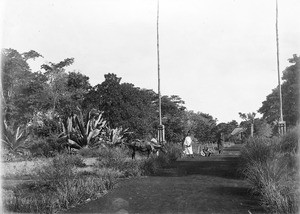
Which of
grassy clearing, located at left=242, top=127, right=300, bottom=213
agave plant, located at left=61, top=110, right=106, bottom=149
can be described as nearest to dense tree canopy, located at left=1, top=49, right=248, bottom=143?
agave plant, located at left=61, top=110, right=106, bottom=149

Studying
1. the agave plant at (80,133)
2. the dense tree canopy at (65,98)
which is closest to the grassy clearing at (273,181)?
the agave plant at (80,133)

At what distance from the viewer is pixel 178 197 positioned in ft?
23.9

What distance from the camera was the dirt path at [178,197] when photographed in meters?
6.41

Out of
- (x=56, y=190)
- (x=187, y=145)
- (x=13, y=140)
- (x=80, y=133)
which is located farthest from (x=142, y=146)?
(x=56, y=190)

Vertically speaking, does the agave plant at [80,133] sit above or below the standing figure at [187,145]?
above

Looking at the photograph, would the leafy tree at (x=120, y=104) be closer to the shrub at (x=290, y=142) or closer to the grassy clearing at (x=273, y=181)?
the shrub at (x=290, y=142)

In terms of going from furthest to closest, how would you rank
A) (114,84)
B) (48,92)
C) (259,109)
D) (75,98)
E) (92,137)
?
(259,109) → (75,98) → (48,92) → (114,84) → (92,137)

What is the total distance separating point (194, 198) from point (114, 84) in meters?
21.2

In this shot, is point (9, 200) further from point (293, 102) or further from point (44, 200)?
point (293, 102)

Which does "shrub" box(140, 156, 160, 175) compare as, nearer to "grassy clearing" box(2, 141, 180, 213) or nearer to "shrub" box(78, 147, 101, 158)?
"grassy clearing" box(2, 141, 180, 213)

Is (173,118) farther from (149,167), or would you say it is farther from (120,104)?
(149,167)

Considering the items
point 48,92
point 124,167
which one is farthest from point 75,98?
point 124,167

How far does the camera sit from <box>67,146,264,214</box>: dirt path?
6.41 m

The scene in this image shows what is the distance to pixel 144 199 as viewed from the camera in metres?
7.25
